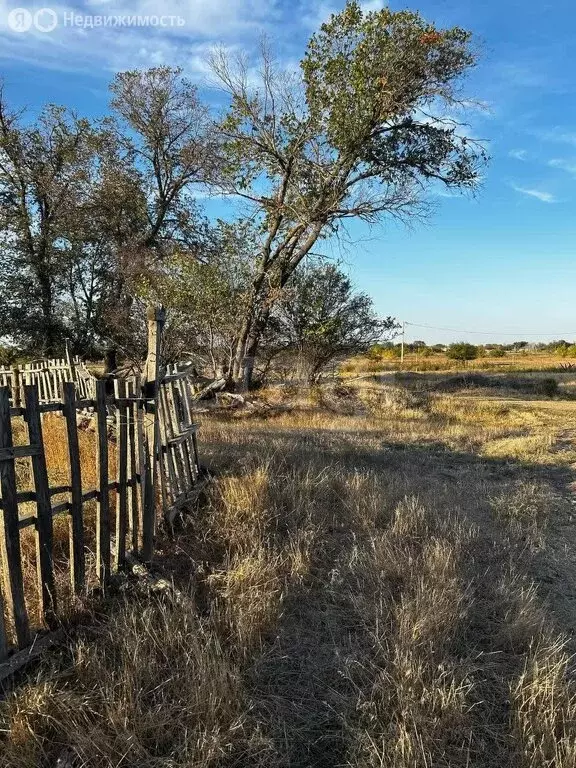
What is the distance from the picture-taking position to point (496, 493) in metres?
7.19

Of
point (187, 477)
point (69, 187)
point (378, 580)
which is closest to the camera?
point (378, 580)

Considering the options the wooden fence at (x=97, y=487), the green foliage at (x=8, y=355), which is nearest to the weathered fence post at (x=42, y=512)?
the wooden fence at (x=97, y=487)

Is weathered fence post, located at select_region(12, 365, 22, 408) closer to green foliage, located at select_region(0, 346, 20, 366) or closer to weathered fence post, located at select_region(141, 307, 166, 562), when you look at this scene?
weathered fence post, located at select_region(141, 307, 166, 562)

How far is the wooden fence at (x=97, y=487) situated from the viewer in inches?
115

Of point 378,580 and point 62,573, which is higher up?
point 62,573

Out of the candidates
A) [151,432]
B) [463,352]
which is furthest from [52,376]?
[463,352]

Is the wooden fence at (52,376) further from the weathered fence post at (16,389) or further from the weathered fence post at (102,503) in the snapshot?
the weathered fence post at (102,503)

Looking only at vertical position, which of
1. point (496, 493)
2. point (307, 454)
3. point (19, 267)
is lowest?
point (496, 493)

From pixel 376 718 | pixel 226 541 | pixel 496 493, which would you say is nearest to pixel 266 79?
pixel 496 493

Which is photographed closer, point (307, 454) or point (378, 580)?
point (378, 580)

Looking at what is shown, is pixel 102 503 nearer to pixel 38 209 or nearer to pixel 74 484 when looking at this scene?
pixel 74 484

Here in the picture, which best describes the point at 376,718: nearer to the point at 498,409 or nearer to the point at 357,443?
the point at 357,443

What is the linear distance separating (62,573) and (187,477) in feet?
6.73

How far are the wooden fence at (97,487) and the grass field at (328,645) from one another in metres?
0.30
